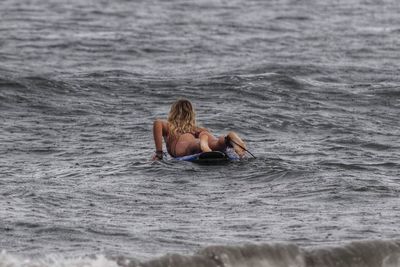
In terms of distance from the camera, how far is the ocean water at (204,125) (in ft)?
43.8

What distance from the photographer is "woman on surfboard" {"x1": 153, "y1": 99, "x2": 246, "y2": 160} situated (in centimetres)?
1853

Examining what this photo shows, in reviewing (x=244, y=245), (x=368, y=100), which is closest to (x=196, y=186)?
(x=244, y=245)

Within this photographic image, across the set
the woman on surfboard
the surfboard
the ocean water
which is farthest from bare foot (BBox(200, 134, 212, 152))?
the ocean water

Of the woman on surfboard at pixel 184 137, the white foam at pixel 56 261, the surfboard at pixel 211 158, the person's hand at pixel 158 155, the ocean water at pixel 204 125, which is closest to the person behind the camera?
the white foam at pixel 56 261

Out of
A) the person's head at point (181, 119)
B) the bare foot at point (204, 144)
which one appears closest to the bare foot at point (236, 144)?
the bare foot at point (204, 144)

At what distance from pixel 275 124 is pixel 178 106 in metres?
4.39

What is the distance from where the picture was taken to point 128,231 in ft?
45.4

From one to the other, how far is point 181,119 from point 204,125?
404 centimetres

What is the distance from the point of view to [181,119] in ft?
62.7

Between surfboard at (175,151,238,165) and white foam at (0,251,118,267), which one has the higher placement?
white foam at (0,251,118,267)

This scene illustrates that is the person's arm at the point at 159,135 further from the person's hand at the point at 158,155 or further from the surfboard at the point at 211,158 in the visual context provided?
the surfboard at the point at 211,158

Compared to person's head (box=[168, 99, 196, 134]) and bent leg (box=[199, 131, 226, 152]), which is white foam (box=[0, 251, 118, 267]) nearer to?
bent leg (box=[199, 131, 226, 152])

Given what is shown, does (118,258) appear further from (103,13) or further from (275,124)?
(103,13)

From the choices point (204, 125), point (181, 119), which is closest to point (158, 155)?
point (181, 119)
